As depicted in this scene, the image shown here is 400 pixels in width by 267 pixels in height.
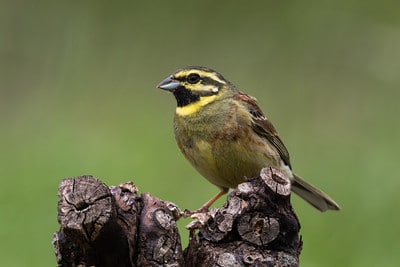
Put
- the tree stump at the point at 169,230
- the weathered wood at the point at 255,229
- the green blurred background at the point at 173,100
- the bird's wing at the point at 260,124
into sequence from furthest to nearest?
the green blurred background at the point at 173,100 < the bird's wing at the point at 260,124 < the weathered wood at the point at 255,229 < the tree stump at the point at 169,230

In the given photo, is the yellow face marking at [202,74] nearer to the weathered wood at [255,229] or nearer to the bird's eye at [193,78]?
the bird's eye at [193,78]

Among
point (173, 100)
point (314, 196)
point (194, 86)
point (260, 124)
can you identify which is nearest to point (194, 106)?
point (194, 86)

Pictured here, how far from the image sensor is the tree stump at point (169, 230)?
4617mm

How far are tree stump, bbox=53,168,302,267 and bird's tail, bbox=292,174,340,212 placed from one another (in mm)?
2391

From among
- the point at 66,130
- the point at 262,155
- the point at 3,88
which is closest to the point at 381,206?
the point at 262,155

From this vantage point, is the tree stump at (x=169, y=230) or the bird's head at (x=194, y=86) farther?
the bird's head at (x=194, y=86)

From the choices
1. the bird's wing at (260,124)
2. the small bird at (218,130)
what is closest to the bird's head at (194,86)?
the small bird at (218,130)

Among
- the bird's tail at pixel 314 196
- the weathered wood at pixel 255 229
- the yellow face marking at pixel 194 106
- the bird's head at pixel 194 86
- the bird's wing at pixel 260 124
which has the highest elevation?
the bird's head at pixel 194 86

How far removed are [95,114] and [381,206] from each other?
4.09m

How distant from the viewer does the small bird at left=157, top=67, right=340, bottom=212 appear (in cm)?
646

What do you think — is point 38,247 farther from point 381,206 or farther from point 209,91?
point 381,206

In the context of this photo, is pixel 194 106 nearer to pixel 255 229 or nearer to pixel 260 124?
pixel 260 124

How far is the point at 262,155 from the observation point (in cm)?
664

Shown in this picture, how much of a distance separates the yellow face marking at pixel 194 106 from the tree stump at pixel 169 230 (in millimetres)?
1679
